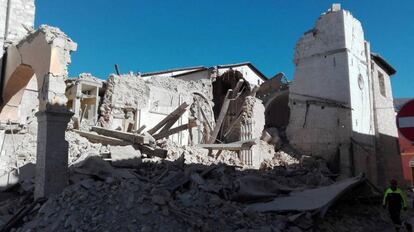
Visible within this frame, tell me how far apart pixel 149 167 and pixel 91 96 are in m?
10.4

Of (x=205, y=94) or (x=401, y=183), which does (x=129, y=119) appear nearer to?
(x=205, y=94)

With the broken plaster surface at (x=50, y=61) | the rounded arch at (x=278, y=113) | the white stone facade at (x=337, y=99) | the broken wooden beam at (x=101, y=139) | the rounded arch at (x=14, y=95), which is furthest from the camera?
the rounded arch at (x=278, y=113)

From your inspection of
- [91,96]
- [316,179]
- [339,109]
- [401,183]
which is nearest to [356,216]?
[316,179]

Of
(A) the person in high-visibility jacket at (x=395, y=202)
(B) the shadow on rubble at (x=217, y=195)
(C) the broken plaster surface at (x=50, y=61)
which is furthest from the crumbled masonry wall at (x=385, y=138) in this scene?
(C) the broken plaster surface at (x=50, y=61)

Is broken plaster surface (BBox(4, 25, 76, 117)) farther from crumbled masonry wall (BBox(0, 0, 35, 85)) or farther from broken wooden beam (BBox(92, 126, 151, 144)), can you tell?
broken wooden beam (BBox(92, 126, 151, 144))

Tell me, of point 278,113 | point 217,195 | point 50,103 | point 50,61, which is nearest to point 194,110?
point 278,113

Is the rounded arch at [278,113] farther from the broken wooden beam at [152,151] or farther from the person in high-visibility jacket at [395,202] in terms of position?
the person in high-visibility jacket at [395,202]

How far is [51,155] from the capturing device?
7281 mm

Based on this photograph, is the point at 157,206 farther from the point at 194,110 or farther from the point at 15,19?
Result: the point at 194,110

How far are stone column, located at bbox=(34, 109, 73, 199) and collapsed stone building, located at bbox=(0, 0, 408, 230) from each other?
22mm

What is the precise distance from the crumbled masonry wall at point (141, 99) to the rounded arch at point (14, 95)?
4.74 metres

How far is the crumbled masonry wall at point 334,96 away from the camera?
15227 mm

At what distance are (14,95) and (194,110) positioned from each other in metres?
11.2

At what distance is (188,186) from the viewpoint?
301 inches
